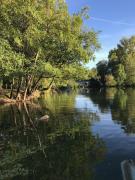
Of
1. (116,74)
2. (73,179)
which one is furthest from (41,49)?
(116,74)

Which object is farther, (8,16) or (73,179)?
(8,16)

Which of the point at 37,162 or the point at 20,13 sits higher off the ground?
the point at 20,13

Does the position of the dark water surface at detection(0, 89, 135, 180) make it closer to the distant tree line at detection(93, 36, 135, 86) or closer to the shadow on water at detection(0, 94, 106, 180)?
the shadow on water at detection(0, 94, 106, 180)

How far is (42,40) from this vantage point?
46688mm

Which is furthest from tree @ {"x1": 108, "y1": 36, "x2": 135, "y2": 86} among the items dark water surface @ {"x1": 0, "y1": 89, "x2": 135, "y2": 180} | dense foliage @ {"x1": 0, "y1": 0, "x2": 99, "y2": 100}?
dark water surface @ {"x1": 0, "y1": 89, "x2": 135, "y2": 180}

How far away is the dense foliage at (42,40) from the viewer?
4325cm

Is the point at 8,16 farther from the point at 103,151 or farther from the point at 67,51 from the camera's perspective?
the point at 103,151

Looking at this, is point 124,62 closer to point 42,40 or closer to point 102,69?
point 102,69

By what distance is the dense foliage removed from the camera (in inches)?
1703

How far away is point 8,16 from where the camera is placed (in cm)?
4378

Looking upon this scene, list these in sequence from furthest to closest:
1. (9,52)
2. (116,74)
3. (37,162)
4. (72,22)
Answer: (116,74) → (72,22) → (9,52) → (37,162)

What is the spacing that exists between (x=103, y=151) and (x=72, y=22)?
37.0 metres

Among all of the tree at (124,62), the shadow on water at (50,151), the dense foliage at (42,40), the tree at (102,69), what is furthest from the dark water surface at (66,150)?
the tree at (102,69)

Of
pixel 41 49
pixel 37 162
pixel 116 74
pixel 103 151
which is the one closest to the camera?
pixel 37 162
